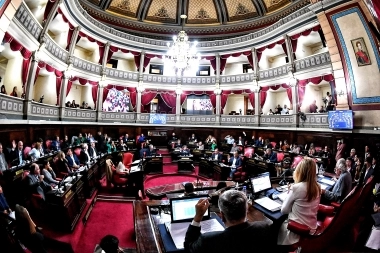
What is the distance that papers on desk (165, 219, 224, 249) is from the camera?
2082 mm

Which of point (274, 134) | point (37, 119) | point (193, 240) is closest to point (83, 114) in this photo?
point (37, 119)

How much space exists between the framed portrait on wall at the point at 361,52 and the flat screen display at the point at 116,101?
48.5 feet

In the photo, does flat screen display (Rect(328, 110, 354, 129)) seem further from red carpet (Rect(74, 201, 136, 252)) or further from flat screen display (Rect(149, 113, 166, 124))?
flat screen display (Rect(149, 113, 166, 124))

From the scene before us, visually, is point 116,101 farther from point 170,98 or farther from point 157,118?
point 170,98

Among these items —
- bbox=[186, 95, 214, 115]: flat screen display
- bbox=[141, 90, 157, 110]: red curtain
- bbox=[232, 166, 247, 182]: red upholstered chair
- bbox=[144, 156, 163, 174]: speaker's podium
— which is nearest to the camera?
bbox=[232, 166, 247, 182]: red upholstered chair

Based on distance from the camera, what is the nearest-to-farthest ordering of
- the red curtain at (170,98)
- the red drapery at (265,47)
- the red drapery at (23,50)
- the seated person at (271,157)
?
the red drapery at (23,50) → the seated person at (271,157) → the red drapery at (265,47) → the red curtain at (170,98)

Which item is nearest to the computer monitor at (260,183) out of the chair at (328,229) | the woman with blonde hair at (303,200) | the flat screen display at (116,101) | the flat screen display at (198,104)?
the woman with blonde hair at (303,200)

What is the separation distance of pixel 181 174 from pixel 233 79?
904 centimetres

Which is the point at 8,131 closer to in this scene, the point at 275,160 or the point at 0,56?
the point at 0,56

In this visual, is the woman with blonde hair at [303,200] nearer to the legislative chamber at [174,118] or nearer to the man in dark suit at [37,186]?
the legislative chamber at [174,118]

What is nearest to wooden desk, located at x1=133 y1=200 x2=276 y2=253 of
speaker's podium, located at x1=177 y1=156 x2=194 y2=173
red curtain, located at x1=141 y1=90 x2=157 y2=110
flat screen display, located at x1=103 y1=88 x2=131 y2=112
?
speaker's podium, located at x1=177 y1=156 x2=194 y2=173

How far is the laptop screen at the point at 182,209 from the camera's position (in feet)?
7.87

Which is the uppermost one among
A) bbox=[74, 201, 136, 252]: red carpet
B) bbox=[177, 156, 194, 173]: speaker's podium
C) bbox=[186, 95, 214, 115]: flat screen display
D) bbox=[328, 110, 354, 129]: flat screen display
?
bbox=[186, 95, 214, 115]: flat screen display

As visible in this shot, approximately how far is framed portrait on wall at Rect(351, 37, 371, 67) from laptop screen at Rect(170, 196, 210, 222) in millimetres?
10085
